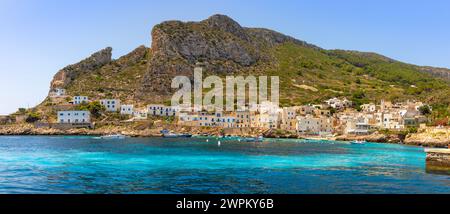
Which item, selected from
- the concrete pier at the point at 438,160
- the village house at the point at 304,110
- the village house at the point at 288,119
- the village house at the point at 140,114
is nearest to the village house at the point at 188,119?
the village house at the point at 140,114

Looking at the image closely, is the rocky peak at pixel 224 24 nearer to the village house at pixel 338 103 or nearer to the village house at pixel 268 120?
the village house at pixel 338 103

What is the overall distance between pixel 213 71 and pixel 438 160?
418ft

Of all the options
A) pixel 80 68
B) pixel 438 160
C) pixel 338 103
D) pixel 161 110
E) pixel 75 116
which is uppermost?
pixel 80 68

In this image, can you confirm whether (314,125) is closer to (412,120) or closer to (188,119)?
(412,120)

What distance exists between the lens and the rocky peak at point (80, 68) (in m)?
151

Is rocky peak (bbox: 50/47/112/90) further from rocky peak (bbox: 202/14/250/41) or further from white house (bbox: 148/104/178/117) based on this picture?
white house (bbox: 148/104/178/117)

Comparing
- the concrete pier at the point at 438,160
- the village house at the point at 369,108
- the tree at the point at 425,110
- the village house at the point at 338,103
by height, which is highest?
the village house at the point at 338,103

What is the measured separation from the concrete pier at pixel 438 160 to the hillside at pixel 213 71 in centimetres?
9734

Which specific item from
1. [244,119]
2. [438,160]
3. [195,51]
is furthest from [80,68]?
[438,160]

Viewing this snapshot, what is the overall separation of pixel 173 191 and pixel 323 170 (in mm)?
15778

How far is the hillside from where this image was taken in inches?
Answer: 5684

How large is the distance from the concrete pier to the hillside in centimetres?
9734

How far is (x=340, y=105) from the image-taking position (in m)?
134

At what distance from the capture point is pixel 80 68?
158 meters
